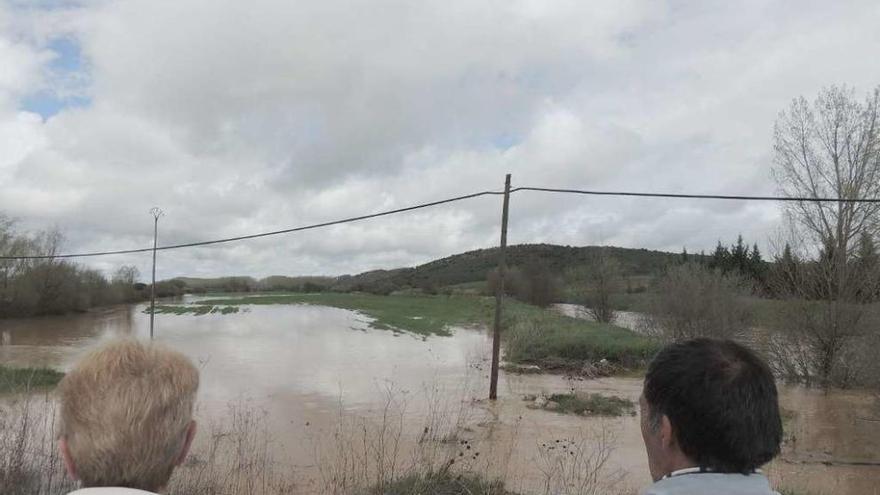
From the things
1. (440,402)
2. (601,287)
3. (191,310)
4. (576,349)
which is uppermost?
(601,287)

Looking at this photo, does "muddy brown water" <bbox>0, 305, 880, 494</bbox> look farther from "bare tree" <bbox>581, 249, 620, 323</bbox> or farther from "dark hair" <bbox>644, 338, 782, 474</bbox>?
"bare tree" <bbox>581, 249, 620, 323</bbox>

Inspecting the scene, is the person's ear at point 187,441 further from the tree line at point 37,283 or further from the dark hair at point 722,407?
the tree line at point 37,283

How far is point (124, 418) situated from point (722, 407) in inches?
60.9

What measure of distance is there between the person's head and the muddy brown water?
2.11m

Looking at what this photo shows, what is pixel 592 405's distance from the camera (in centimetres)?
1477

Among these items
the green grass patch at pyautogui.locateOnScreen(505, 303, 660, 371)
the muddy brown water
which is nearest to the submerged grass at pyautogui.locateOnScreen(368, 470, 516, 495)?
the muddy brown water

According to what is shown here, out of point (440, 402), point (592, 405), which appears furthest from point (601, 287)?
point (440, 402)

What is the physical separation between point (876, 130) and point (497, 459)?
15446mm

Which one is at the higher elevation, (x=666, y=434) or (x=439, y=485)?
(x=666, y=434)

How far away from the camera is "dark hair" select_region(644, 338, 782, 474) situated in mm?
1645

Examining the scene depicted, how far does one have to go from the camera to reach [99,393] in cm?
143

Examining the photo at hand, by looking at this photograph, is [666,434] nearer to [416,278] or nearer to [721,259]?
[721,259]

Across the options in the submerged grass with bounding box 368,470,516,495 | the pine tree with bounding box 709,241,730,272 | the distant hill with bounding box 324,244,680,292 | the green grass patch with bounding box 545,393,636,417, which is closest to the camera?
the submerged grass with bounding box 368,470,516,495

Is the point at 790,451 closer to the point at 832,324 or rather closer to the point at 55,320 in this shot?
the point at 832,324
